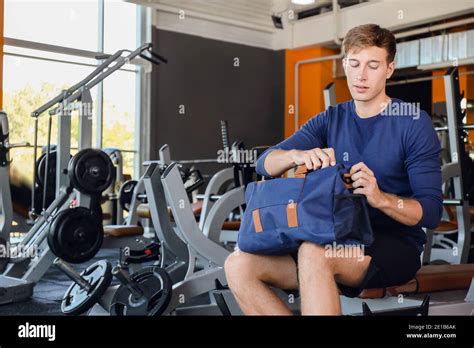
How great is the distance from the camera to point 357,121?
1.49 metres

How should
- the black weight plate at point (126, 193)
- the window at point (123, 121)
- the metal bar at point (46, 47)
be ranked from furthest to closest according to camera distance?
the window at point (123, 121) → the metal bar at point (46, 47) → the black weight plate at point (126, 193)

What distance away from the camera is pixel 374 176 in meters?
1.35

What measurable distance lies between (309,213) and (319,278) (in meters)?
0.13

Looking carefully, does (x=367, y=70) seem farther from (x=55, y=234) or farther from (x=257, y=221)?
(x=55, y=234)

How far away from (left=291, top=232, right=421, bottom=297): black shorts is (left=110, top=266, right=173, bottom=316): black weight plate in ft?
2.62

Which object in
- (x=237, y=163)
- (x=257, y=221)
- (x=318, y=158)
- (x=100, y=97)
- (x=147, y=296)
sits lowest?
(x=147, y=296)

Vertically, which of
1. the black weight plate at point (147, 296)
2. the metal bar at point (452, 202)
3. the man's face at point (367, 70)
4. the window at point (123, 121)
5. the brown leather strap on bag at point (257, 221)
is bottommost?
the black weight plate at point (147, 296)

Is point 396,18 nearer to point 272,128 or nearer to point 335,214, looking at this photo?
point 272,128

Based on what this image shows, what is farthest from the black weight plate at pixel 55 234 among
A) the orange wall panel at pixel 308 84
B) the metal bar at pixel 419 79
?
the orange wall panel at pixel 308 84

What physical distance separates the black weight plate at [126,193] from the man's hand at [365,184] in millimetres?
3647

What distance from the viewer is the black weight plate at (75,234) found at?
2.89 m

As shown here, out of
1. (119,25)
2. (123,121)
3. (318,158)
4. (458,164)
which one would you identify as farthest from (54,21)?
(318,158)

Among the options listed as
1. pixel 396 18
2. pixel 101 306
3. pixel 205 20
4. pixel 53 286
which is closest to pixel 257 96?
pixel 205 20

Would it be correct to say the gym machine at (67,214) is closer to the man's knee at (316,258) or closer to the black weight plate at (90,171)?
the black weight plate at (90,171)
